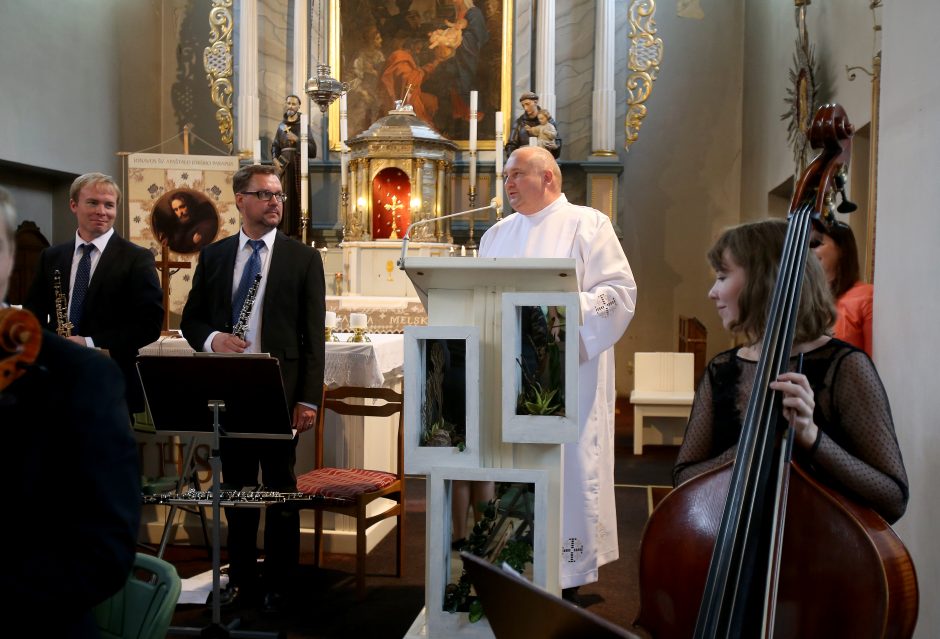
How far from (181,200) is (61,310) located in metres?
4.48

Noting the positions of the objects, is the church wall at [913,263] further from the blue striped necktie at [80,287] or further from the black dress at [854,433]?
the blue striped necktie at [80,287]

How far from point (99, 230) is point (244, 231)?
0.56m

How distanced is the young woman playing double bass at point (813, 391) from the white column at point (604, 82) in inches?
318

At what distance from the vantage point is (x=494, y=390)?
103 inches

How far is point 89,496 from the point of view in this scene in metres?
1.18

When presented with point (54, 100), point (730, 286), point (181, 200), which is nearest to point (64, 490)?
point (730, 286)

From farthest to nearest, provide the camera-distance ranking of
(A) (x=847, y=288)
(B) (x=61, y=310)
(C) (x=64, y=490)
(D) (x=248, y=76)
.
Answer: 1. (D) (x=248, y=76)
2. (B) (x=61, y=310)
3. (A) (x=847, y=288)
4. (C) (x=64, y=490)

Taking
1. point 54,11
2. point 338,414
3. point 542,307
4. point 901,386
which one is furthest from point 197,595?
point 54,11

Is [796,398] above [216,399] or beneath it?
above

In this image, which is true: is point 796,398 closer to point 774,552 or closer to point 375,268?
point 774,552

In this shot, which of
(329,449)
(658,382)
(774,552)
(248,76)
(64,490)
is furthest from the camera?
(248,76)

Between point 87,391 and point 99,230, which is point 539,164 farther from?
point 87,391

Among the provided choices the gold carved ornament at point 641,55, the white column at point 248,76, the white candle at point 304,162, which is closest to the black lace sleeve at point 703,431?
the white candle at point 304,162

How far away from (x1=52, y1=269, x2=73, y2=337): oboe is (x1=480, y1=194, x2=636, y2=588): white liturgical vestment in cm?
174
